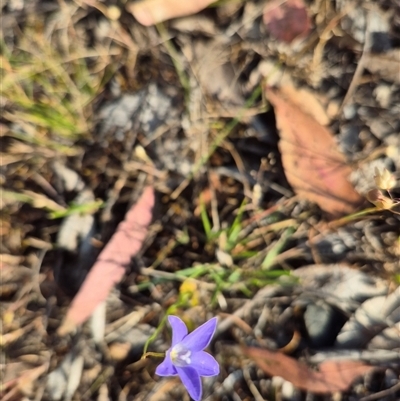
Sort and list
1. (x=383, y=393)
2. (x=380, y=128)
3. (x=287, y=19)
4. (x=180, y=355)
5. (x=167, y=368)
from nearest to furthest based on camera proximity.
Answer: (x=167, y=368) → (x=180, y=355) → (x=383, y=393) → (x=380, y=128) → (x=287, y=19)

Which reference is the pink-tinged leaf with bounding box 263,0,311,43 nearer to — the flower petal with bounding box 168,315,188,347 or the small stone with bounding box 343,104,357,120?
the small stone with bounding box 343,104,357,120

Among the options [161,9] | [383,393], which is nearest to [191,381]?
[383,393]

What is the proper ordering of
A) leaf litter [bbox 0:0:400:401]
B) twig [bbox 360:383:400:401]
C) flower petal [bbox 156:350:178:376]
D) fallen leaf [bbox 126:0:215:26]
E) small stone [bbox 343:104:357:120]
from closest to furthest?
flower petal [bbox 156:350:178:376] < twig [bbox 360:383:400:401] < leaf litter [bbox 0:0:400:401] < small stone [bbox 343:104:357:120] < fallen leaf [bbox 126:0:215:26]

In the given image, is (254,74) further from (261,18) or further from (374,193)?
(374,193)

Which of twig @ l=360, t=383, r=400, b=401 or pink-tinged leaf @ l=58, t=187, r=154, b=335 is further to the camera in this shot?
pink-tinged leaf @ l=58, t=187, r=154, b=335

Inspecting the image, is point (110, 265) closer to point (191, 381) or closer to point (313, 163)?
point (191, 381)

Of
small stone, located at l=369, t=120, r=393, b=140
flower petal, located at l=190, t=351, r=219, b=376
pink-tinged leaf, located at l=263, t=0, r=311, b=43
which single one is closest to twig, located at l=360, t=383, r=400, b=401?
flower petal, located at l=190, t=351, r=219, b=376

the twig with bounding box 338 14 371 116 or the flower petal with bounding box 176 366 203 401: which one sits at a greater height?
the twig with bounding box 338 14 371 116
